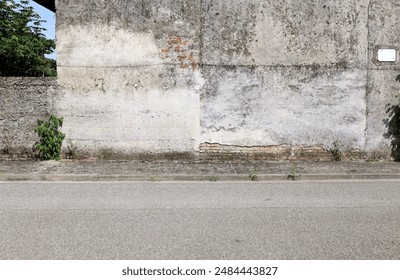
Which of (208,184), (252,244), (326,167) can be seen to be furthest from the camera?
Answer: (326,167)

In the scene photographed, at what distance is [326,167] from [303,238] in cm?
473

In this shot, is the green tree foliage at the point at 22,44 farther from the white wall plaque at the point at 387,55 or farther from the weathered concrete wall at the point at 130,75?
the white wall plaque at the point at 387,55

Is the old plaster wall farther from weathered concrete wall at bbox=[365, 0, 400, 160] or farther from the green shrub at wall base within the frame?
the green shrub at wall base

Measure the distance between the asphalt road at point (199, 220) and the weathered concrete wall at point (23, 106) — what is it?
245 cm

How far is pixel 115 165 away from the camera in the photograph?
9.34 m

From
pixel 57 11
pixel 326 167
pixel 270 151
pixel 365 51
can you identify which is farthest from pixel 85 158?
pixel 365 51

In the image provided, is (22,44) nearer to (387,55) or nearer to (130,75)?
(130,75)

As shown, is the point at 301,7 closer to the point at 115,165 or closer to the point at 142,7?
the point at 142,7


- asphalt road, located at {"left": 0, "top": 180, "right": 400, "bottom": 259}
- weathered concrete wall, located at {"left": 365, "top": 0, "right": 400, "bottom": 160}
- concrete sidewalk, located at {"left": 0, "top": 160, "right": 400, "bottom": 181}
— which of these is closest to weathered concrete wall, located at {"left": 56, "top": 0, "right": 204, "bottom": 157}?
concrete sidewalk, located at {"left": 0, "top": 160, "right": 400, "bottom": 181}

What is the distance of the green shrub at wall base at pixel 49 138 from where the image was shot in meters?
9.80

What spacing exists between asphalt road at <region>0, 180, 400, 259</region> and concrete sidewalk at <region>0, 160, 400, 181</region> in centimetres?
36

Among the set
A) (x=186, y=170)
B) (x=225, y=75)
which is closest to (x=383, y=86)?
(x=225, y=75)

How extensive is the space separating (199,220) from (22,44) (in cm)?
1554

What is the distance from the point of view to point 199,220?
559cm
